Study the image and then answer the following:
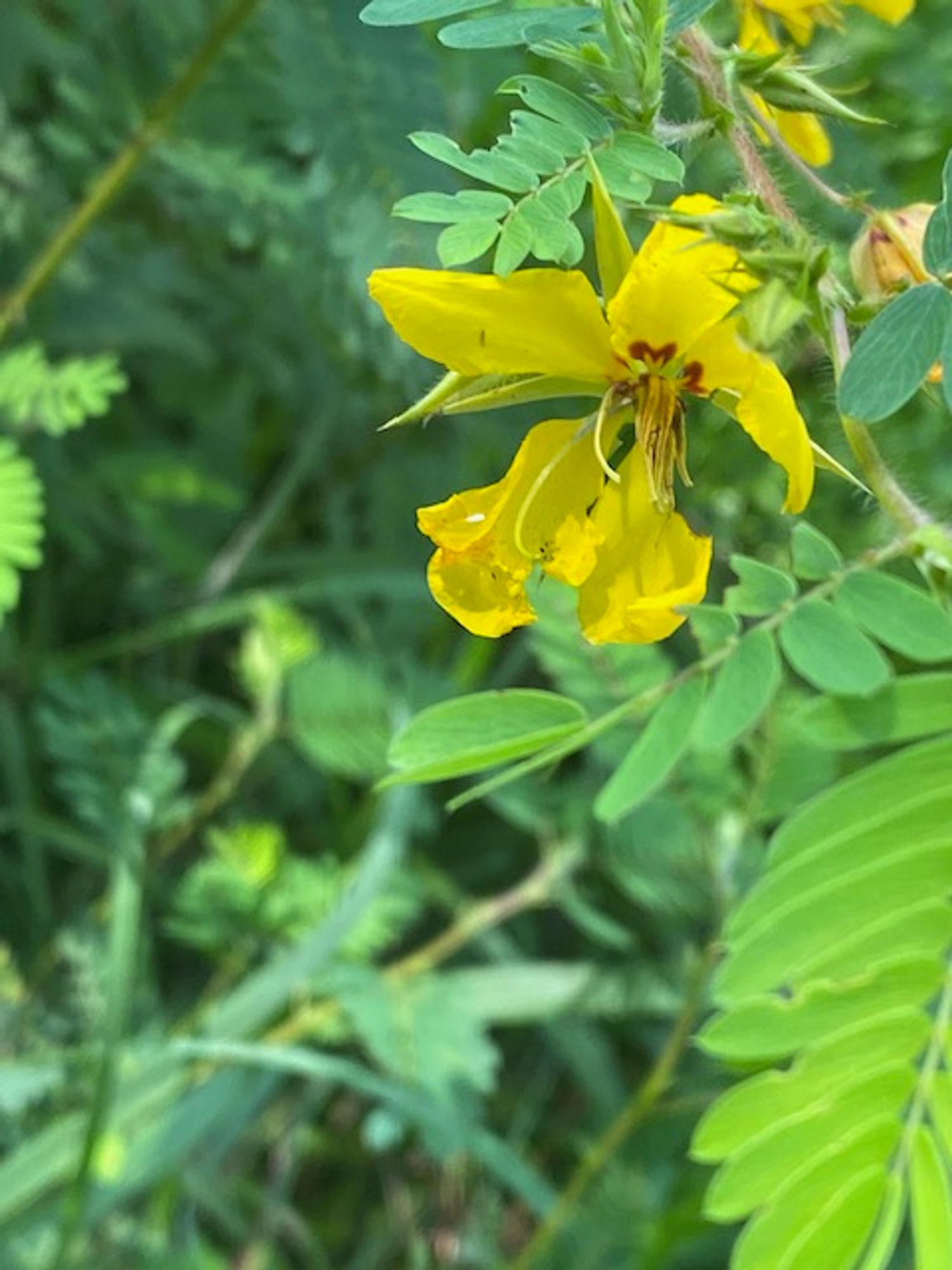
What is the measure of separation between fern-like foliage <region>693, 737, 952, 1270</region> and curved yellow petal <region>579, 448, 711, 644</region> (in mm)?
261

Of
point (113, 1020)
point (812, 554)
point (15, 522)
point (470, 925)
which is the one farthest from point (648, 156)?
point (470, 925)

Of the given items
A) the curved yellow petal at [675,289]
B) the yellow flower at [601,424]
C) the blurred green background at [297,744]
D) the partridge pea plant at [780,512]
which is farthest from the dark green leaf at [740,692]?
the blurred green background at [297,744]

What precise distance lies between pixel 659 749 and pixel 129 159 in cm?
89

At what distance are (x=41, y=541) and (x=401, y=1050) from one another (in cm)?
80

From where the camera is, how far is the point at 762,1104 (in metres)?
1.05

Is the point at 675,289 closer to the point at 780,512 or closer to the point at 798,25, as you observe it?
the point at 780,512

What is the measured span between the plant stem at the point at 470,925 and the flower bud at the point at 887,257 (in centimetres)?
114

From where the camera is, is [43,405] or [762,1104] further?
[43,405]

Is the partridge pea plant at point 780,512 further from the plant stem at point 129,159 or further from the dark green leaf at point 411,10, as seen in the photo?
the plant stem at point 129,159

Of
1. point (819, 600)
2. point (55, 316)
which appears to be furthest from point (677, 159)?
point (55, 316)

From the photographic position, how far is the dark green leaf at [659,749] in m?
0.95

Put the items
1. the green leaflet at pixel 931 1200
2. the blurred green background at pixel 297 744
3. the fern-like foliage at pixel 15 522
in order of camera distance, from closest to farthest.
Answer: the green leaflet at pixel 931 1200 → the fern-like foliage at pixel 15 522 → the blurred green background at pixel 297 744

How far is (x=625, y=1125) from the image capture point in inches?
62.9

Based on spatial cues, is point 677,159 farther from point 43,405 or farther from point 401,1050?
point 401,1050
